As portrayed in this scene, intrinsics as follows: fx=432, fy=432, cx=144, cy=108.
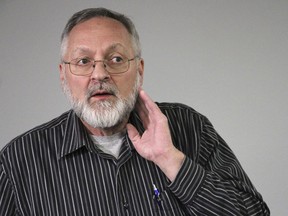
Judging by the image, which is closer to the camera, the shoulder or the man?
the man

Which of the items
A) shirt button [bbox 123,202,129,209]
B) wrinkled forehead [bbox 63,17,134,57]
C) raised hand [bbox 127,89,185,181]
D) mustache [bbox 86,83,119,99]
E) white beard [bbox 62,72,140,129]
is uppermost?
wrinkled forehead [bbox 63,17,134,57]

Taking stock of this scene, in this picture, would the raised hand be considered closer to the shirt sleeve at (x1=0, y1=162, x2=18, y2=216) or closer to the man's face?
the man's face

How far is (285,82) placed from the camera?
2.69 metres

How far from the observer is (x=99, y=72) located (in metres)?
1.53

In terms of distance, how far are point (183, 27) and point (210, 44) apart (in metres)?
0.20

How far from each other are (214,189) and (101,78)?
21.9 inches

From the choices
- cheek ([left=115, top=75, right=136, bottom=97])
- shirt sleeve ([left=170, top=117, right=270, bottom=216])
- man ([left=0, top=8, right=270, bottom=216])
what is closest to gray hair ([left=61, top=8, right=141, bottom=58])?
man ([left=0, top=8, right=270, bottom=216])

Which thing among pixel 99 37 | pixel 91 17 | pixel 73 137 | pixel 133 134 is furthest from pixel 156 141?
pixel 91 17

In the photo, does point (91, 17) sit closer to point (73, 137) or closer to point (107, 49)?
point (107, 49)

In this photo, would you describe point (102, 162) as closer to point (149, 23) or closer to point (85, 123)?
point (85, 123)

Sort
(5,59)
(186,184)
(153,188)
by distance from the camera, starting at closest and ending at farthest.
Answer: (186,184), (153,188), (5,59)

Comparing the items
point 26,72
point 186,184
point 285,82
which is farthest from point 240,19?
point 186,184

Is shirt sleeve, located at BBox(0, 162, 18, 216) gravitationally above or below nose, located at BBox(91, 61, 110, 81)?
below

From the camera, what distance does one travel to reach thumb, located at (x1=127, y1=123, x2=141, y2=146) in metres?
1.59
